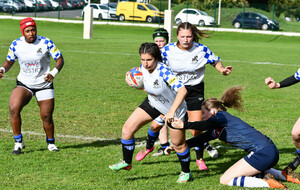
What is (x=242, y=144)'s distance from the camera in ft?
19.8

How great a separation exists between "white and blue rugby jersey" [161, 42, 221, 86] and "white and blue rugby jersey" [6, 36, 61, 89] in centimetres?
194

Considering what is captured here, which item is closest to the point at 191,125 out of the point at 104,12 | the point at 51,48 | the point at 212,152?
the point at 212,152

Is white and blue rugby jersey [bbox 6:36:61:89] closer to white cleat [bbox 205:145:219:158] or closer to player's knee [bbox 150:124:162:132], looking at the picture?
player's knee [bbox 150:124:162:132]

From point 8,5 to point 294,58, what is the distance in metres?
35.0

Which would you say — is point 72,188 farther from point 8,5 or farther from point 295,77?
point 8,5

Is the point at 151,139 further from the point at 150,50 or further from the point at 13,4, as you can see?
the point at 13,4

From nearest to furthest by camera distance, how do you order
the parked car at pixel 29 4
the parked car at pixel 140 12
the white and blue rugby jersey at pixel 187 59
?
the white and blue rugby jersey at pixel 187 59 → the parked car at pixel 140 12 → the parked car at pixel 29 4

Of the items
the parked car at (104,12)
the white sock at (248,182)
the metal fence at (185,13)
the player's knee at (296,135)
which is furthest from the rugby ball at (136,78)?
the parked car at (104,12)

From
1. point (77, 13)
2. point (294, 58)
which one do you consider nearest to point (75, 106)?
point (294, 58)

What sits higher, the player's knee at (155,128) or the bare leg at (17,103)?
the bare leg at (17,103)

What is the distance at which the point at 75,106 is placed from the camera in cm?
1128

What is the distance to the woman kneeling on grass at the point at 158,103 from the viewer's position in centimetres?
567

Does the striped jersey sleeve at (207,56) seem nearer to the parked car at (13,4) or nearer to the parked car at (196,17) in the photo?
the parked car at (196,17)

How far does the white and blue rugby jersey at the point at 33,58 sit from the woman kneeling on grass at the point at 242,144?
2.86 meters
